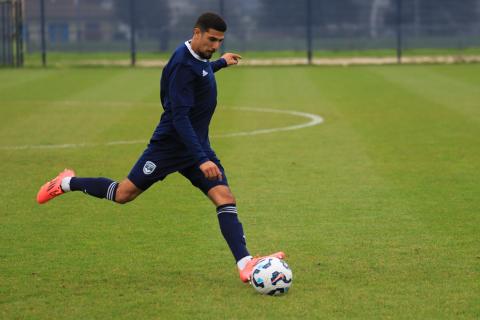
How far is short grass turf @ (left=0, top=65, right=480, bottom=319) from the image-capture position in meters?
6.63

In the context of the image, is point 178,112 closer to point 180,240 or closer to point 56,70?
point 180,240

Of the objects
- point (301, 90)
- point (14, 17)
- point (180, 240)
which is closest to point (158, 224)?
point (180, 240)

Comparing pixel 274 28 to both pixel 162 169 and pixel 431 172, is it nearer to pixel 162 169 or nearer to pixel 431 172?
pixel 431 172

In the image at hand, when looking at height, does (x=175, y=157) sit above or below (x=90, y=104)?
above

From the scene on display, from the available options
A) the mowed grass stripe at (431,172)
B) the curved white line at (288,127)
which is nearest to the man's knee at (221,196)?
the mowed grass stripe at (431,172)

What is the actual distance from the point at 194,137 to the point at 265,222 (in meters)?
2.35

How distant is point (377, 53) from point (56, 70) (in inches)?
492

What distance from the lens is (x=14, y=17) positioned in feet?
115

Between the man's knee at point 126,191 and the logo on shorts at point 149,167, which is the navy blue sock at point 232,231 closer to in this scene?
the logo on shorts at point 149,167

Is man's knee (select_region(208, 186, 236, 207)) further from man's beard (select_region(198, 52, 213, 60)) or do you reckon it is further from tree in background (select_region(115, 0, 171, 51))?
tree in background (select_region(115, 0, 171, 51))

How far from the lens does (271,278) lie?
6.71 m

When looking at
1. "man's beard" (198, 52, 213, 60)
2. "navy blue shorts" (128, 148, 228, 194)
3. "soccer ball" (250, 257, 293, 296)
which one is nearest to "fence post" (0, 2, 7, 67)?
"navy blue shorts" (128, 148, 228, 194)

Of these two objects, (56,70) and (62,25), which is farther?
(62,25)

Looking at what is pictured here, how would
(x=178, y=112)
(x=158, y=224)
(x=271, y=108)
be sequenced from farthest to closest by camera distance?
1. (x=271, y=108)
2. (x=158, y=224)
3. (x=178, y=112)
